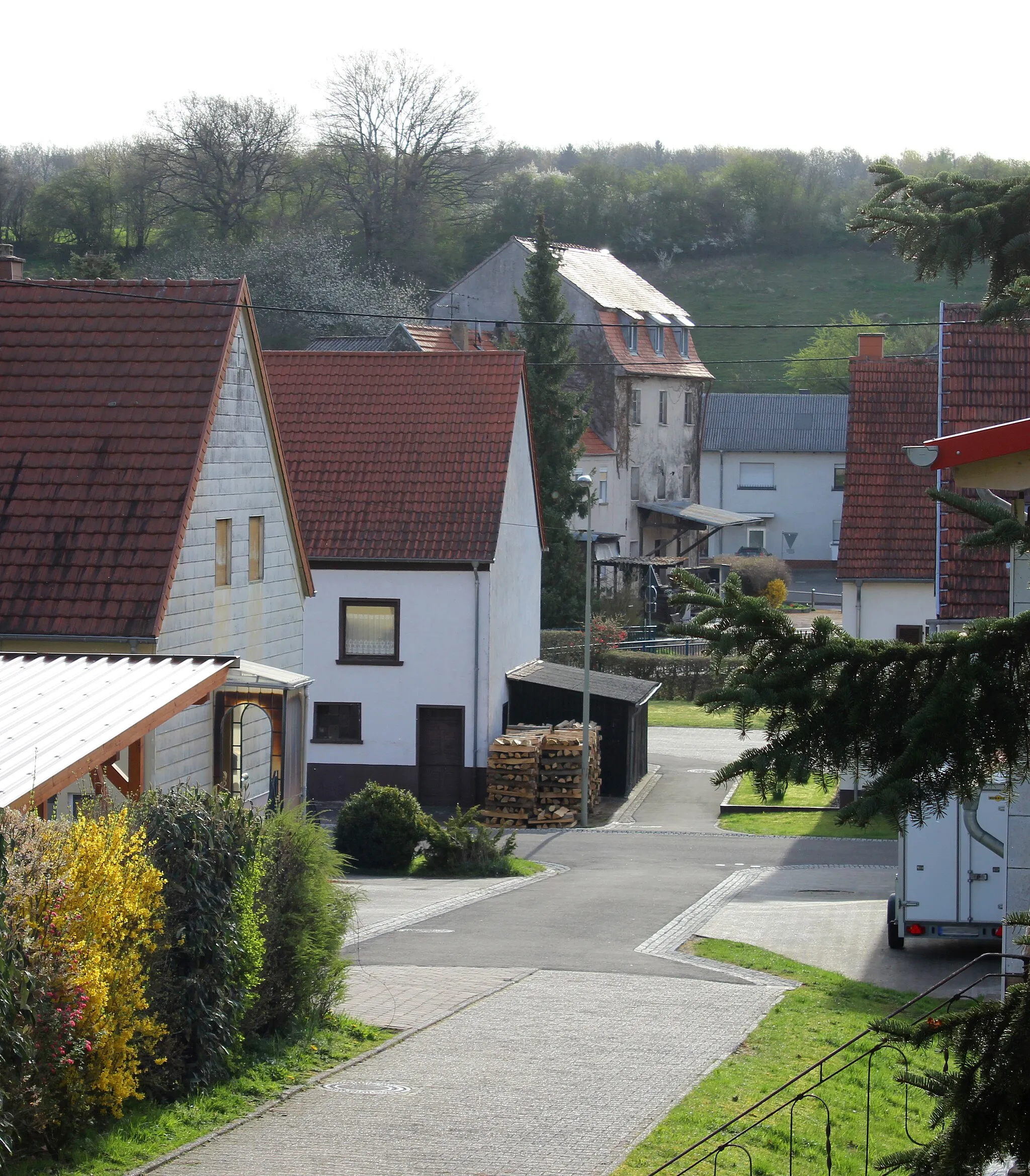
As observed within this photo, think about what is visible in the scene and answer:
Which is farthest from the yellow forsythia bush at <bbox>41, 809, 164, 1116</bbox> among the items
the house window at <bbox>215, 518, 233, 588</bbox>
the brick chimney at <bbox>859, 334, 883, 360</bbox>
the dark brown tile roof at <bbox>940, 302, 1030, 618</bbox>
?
the brick chimney at <bbox>859, 334, 883, 360</bbox>

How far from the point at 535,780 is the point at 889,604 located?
7.54m

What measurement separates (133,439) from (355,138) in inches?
2412

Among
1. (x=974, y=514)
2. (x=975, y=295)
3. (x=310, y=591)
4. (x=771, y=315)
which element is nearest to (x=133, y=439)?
(x=310, y=591)

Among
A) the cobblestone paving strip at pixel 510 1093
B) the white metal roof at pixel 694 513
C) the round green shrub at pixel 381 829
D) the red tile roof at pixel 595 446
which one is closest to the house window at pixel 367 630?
Result: the round green shrub at pixel 381 829

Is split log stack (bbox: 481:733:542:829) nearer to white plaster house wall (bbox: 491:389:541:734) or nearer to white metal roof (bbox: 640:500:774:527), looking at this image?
white plaster house wall (bbox: 491:389:541:734)

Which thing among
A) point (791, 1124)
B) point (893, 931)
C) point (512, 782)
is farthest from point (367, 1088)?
point (512, 782)

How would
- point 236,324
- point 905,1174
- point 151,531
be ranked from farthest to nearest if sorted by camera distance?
point 236,324, point 151,531, point 905,1174

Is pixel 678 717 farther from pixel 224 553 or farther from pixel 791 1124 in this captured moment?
pixel 791 1124

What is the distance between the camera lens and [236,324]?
20406mm

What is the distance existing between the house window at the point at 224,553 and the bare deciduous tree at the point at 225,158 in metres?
56.2

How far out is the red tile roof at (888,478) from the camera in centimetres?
2906

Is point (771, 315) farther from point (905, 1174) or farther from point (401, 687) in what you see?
point (905, 1174)

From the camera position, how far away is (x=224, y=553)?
2053 centimetres

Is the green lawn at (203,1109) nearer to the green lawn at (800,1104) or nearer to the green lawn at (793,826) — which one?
the green lawn at (800,1104)
